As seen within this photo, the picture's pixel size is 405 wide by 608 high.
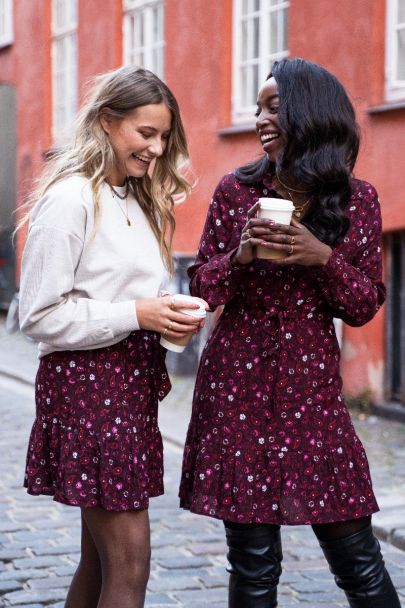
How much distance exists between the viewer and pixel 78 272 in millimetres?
3227

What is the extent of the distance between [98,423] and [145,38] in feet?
36.1

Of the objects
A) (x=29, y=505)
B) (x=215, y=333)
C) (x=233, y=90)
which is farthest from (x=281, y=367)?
(x=233, y=90)

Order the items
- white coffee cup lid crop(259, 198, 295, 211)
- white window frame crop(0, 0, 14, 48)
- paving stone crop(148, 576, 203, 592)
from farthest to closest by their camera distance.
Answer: white window frame crop(0, 0, 14, 48), paving stone crop(148, 576, 203, 592), white coffee cup lid crop(259, 198, 295, 211)

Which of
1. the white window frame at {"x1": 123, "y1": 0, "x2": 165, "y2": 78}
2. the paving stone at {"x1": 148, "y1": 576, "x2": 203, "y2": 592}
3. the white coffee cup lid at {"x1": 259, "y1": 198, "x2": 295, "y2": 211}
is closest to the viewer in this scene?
the white coffee cup lid at {"x1": 259, "y1": 198, "x2": 295, "y2": 211}

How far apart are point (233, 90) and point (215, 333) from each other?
8514mm

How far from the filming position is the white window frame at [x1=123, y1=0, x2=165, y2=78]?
13391 millimetres

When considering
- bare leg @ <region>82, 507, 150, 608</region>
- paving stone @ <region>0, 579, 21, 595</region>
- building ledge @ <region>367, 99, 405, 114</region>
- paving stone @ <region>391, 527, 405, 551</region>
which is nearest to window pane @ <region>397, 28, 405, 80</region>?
building ledge @ <region>367, 99, 405, 114</region>

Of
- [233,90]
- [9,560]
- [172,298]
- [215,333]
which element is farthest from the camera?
[233,90]

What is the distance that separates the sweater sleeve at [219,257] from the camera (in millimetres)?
→ 3281

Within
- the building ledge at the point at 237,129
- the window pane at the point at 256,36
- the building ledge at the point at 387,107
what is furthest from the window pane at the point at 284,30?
the building ledge at the point at 387,107

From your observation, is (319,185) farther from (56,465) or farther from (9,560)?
(9,560)

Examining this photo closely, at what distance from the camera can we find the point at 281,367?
3311 millimetres

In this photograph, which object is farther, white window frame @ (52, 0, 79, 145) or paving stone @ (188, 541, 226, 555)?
white window frame @ (52, 0, 79, 145)

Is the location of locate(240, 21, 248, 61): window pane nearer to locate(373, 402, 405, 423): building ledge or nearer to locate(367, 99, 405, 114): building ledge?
locate(367, 99, 405, 114): building ledge
